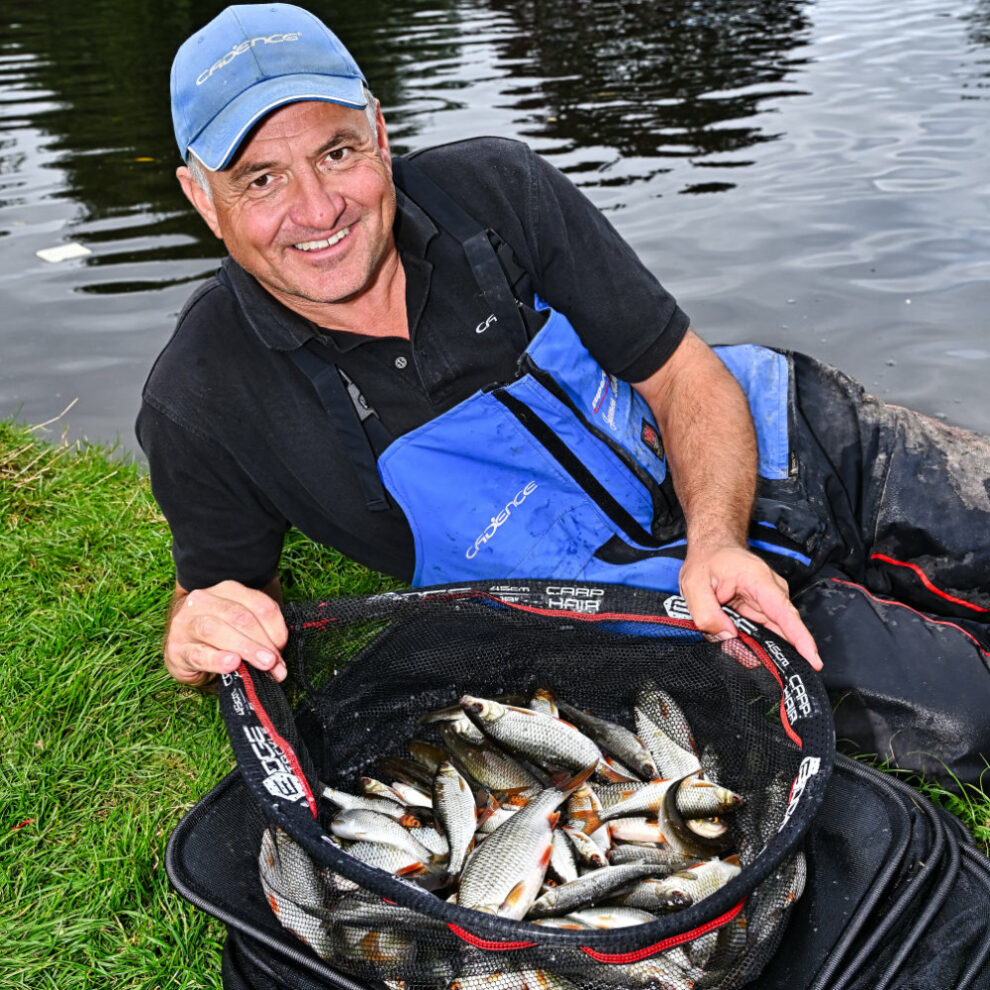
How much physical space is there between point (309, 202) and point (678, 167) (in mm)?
7280

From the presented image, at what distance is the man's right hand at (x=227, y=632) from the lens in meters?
2.36

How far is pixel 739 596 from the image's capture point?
234 cm

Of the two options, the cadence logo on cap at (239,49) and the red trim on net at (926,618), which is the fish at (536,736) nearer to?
the red trim on net at (926,618)

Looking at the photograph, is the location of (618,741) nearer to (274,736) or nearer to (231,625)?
(274,736)

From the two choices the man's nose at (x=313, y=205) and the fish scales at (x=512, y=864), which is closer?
the fish scales at (x=512, y=864)

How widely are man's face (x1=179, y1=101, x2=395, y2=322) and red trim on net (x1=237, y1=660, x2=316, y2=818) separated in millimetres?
978

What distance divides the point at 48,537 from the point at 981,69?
10715mm

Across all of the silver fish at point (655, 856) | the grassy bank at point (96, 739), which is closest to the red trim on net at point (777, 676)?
the silver fish at point (655, 856)

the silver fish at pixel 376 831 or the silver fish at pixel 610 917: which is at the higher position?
the silver fish at pixel 610 917

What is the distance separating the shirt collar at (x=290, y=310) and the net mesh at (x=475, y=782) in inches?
26.5

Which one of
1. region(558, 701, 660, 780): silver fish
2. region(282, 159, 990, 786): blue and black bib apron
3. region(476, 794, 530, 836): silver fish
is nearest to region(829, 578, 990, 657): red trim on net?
region(282, 159, 990, 786): blue and black bib apron

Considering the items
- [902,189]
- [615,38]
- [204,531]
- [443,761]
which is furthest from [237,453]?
[615,38]

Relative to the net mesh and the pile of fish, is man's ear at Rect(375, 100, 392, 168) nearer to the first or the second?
the net mesh

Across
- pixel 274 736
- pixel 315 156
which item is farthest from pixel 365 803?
pixel 315 156
